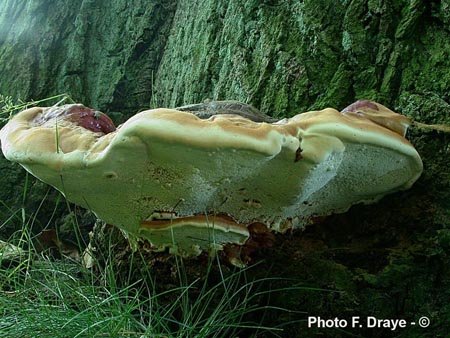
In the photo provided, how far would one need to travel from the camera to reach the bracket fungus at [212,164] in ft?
3.49

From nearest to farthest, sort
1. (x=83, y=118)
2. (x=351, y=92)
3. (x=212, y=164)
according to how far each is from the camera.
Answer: (x=212, y=164) → (x=83, y=118) → (x=351, y=92)

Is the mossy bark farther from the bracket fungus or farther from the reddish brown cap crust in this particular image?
the reddish brown cap crust

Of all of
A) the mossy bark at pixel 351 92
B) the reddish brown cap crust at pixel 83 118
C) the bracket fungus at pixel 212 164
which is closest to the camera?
the bracket fungus at pixel 212 164

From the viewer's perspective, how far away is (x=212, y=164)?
113cm

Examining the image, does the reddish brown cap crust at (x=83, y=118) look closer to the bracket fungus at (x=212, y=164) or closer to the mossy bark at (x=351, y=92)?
the bracket fungus at (x=212, y=164)

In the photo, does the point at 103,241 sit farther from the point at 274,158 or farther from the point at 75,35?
the point at 75,35

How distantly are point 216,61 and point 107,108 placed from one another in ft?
3.19

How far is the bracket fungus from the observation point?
1.06m

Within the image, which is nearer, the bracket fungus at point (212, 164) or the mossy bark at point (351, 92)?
the bracket fungus at point (212, 164)

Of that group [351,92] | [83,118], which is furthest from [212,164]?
[351,92]

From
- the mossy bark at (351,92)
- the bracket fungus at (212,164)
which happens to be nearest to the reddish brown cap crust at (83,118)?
the bracket fungus at (212,164)

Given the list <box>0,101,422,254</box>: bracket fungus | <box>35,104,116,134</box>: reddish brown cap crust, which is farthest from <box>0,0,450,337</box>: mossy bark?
<box>35,104,116,134</box>: reddish brown cap crust

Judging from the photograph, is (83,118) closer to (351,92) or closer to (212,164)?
(212,164)

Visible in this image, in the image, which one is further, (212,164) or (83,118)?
(83,118)
